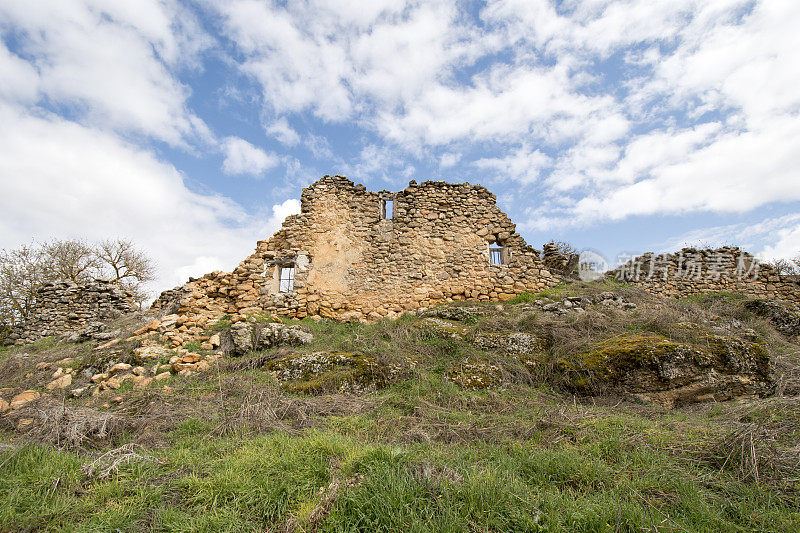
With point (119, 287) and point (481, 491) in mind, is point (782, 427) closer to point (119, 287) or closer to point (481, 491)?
point (481, 491)

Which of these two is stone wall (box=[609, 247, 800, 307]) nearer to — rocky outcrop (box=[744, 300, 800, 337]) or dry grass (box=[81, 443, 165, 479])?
rocky outcrop (box=[744, 300, 800, 337])

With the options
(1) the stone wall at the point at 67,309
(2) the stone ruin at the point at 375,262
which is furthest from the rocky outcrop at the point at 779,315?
(1) the stone wall at the point at 67,309

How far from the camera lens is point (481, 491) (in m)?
2.53

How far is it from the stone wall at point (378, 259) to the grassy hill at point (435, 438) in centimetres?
345

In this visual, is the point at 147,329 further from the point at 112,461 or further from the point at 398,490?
the point at 398,490

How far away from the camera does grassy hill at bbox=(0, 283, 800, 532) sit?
96.3 inches

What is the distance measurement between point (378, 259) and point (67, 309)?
12495 mm

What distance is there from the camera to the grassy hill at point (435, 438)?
8.02 feet

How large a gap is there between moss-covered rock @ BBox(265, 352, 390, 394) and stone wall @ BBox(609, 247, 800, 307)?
37.6 feet

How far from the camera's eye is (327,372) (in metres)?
5.96

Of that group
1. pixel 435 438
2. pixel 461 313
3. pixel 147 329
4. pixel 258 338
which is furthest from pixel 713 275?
pixel 147 329

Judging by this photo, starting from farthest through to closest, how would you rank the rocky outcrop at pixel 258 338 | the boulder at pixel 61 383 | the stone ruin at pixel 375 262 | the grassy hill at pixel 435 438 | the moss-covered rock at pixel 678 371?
the stone ruin at pixel 375 262 → the rocky outcrop at pixel 258 338 → the boulder at pixel 61 383 → the moss-covered rock at pixel 678 371 → the grassy hill at pixel 435 438

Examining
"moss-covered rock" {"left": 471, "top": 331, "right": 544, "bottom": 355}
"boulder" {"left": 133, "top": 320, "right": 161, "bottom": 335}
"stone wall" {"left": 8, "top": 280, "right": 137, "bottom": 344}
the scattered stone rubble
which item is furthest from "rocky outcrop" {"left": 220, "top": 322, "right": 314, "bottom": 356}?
"stone wall" {"left": 8, "top": 280, "right": 137, "bottom": 344}

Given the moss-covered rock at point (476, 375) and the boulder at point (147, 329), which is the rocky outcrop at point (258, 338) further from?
the moss-covered rock at point (476, 375)
